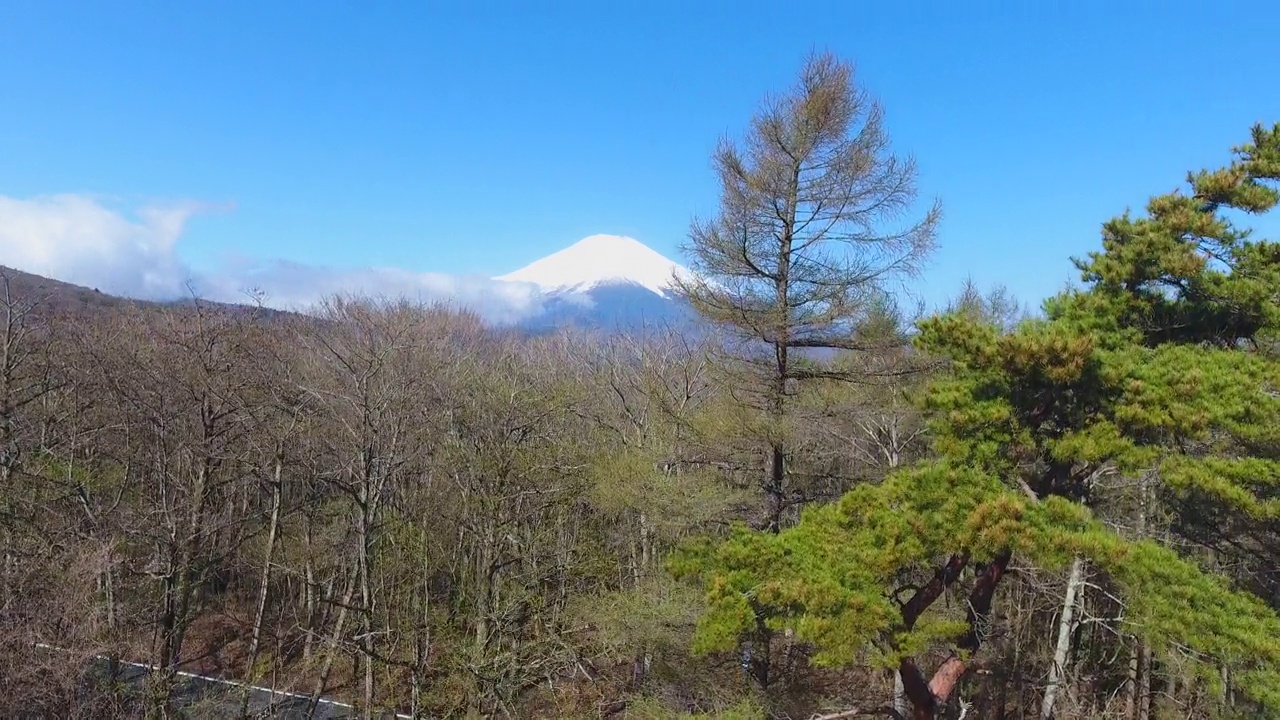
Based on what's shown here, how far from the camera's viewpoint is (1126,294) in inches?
301

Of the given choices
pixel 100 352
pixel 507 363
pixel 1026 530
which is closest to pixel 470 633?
pixel 507 363

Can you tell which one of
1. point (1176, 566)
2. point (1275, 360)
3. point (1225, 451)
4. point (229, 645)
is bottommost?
point (229, 645)

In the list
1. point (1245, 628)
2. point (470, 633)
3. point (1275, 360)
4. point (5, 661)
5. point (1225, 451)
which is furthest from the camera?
point (470, 633)

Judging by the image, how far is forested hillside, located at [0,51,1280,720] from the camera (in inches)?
251

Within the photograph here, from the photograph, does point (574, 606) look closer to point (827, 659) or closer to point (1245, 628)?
point (827, 659)

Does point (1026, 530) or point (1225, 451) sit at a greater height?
point (1225, 451)

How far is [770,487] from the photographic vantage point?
9.42 meters

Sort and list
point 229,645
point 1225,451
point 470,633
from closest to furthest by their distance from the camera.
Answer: point 1225,451 → point 470,633 → point 229,645

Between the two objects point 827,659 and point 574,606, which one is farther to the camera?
point 574,606

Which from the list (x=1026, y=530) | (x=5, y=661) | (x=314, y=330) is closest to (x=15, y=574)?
(x=5, y=661)

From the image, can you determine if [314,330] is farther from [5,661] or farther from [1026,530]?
[1026,530]

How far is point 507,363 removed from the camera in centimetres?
1603

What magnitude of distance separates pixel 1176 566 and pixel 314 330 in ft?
51.0

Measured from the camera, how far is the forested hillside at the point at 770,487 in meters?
6.37
